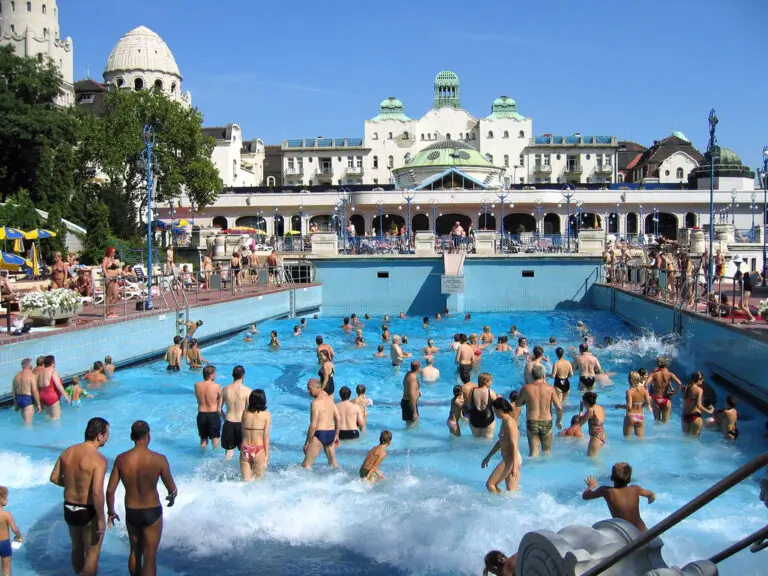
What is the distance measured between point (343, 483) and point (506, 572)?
419cm

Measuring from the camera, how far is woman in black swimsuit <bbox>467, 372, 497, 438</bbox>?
35.1ft

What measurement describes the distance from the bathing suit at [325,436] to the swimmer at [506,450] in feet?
6.81

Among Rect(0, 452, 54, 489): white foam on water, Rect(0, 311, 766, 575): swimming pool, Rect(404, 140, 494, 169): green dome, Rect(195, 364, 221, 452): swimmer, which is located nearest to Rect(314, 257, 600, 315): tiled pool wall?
Rect(0, 311, 766, 575): swimming pool

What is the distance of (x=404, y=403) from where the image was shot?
40.0 feet

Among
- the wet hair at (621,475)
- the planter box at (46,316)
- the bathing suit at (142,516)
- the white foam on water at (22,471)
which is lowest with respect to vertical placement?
the white foam on water at (22,471)

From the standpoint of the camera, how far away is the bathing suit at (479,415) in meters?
10.9

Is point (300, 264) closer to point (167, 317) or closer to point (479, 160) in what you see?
point (167, 317)

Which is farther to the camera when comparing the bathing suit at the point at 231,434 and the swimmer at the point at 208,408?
the swimmer at the point at 208,408

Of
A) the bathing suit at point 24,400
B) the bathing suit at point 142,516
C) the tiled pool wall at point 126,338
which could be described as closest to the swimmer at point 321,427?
the bathing suit at point 142,516

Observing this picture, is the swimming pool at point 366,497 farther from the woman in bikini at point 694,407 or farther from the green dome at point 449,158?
the green dome at point 449,158

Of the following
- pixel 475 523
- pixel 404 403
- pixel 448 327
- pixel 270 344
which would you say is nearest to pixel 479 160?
pixel 448 327

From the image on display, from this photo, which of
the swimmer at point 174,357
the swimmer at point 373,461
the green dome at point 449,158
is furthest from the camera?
the green dome at point 449,158

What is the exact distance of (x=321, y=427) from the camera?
938 centimetres

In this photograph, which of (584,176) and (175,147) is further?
(584,176)
